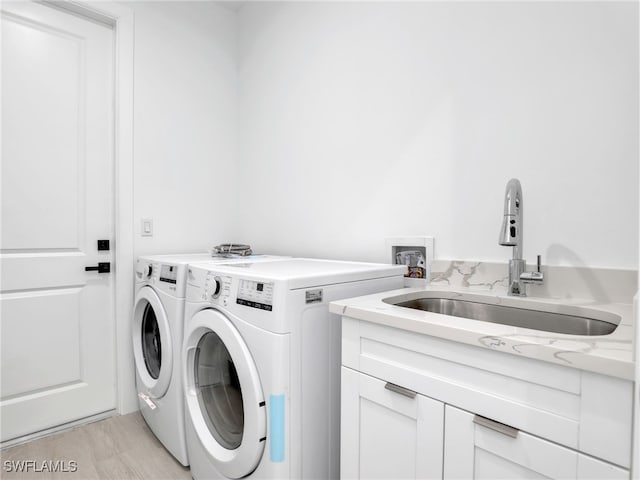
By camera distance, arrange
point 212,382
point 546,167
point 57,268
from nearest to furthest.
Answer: point 546,167 → point 212,382 → point 57,268

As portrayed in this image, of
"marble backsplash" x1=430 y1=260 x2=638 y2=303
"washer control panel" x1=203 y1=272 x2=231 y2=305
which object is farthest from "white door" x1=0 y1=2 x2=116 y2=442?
"marble backsplash" x1=430 y1=260 x2=638 y2=303

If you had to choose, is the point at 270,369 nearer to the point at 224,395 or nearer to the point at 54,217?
the point at 224,395

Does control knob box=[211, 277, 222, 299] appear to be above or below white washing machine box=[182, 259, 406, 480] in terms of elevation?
above

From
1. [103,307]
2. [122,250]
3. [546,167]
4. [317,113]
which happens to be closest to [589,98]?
[546,167]

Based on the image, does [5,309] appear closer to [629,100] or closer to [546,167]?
[546,167]

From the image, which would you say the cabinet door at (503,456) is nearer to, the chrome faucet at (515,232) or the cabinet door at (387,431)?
the cabinet door at (387,431)

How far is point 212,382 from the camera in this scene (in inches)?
59.5

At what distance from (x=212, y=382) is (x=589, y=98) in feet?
5.59

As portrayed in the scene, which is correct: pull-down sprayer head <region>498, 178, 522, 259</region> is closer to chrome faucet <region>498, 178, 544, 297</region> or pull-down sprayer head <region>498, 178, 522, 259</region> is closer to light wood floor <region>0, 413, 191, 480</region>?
chrome faucet <region>498, 178, 544, 297</region>

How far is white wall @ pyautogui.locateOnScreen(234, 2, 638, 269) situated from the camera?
119cm

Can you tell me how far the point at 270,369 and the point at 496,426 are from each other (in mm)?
629

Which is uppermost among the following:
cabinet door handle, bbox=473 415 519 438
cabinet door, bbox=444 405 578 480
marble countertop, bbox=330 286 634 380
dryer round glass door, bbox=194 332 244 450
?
marble countertop, bbox=330 286 634 380

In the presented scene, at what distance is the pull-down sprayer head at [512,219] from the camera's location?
46.6 inches

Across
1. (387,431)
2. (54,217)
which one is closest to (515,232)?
(387,431)
